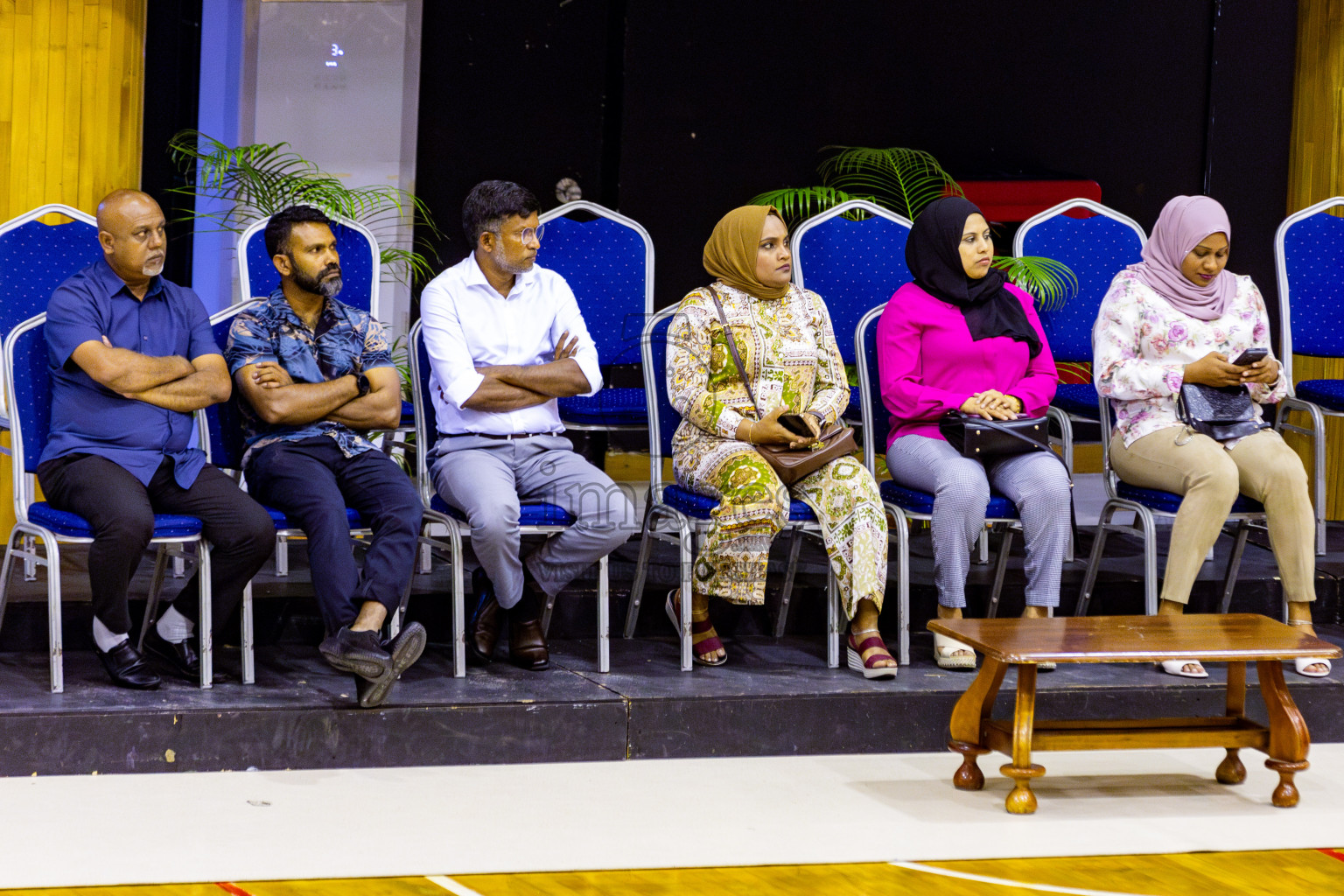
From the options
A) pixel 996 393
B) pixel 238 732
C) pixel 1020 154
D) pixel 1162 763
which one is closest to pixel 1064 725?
pixel 1162 763

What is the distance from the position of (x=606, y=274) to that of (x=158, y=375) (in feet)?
4.61

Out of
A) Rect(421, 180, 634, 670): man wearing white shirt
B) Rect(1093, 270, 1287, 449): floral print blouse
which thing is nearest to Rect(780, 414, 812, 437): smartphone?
Rect(421, 180, 634, 670): man wearing white shirt

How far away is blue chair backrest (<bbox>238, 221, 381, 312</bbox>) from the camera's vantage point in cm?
395

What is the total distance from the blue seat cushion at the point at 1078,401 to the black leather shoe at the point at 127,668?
2833 mm

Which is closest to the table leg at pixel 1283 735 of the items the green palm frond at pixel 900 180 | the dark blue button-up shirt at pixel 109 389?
the green palm frond at pixel 900 180

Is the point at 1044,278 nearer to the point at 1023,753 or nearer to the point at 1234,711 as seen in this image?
the point at 1234,711

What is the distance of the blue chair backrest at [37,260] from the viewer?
382 cm

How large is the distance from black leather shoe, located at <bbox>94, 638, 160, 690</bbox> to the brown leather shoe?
0.87 metres

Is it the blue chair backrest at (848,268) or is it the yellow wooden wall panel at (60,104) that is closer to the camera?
the blue chair backrest at (848,268)

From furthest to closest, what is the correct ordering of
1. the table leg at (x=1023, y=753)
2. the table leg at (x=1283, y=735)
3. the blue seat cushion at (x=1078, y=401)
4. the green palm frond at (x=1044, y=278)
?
the blue seat cushion at (x=1078, y=401) < the green palm frond at (x=1044, y=278) < the table leg at (x=1283, y=735) < the table leg at (x=1023, y=753)

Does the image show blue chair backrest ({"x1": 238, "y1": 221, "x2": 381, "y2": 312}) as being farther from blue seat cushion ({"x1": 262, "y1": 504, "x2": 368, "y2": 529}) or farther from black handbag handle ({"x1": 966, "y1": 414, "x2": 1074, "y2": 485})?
black handbag handle ({"x1": 966, "y1": 414, "x2": 1074, "y2": 485})

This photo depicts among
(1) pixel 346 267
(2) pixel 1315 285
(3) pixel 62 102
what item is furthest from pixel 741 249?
(3) pixel 62 102

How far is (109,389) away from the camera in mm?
3477

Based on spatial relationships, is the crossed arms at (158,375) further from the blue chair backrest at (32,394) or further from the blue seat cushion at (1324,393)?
the blue seat cushion at (1324,393)
